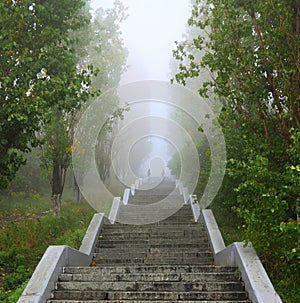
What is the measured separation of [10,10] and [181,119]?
787 inches

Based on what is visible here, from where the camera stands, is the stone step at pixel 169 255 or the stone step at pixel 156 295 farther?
the stone step at pixel 169 255

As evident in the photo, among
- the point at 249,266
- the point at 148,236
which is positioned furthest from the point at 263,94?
the point at 148,236

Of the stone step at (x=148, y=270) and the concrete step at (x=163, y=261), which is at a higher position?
the concrete step at (x=163, y=261)

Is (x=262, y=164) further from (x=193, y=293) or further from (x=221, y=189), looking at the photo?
(x=221, y=189)

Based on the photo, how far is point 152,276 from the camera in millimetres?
7754

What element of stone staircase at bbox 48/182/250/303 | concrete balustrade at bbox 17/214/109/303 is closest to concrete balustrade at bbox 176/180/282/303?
stone staircase at bbox 48/182/250/303

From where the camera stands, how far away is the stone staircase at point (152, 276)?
6930 mm

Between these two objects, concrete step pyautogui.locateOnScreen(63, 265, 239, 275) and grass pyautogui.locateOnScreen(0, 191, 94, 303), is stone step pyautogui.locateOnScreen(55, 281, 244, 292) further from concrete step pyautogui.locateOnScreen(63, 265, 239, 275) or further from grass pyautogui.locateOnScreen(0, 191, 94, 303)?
grass pyautogui.locateOnScreen(0, 191, 94, 303)

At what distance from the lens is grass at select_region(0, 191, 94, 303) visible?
9039mm

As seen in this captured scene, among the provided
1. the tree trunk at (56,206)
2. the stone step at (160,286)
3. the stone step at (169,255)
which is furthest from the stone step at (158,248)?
the tree trunk at (56,206)

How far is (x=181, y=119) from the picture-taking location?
2839cm

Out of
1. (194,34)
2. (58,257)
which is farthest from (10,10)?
(194,34)

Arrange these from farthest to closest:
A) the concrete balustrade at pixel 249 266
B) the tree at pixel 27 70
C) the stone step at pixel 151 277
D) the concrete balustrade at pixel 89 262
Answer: the tree at pixel 27 70, the stone step at pixel 151 277, the concrete balustrade at pixel 89 262, the concrete balustrade at pixel 249 266

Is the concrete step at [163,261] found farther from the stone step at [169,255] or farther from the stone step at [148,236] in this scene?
the stone step at [148,236]
